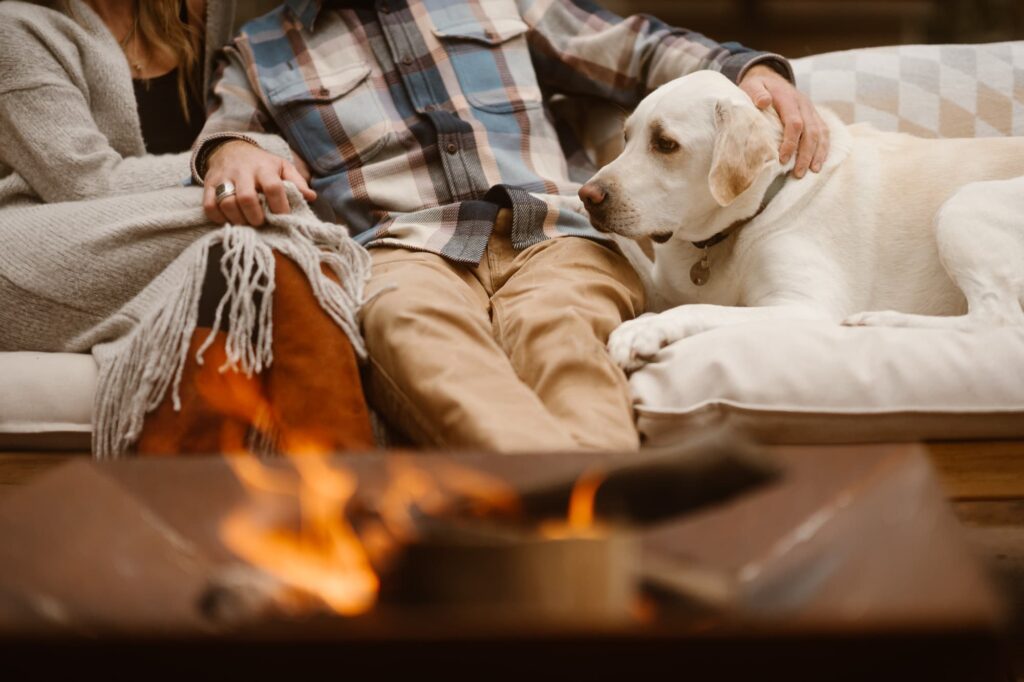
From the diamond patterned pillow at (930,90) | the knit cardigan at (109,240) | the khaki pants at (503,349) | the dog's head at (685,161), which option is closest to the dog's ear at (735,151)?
the dog's head at (685,161)

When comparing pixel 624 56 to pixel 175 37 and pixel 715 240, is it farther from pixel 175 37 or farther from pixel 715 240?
pixel 175 37

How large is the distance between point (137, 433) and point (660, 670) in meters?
0.92

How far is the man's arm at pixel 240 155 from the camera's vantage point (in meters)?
1.40

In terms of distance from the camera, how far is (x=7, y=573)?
2.19 feet

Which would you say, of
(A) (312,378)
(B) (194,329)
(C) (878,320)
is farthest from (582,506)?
(C) (878,320)

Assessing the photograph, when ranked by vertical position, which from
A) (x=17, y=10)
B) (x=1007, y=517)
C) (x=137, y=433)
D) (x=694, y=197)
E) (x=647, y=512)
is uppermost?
(x=17, y=10)

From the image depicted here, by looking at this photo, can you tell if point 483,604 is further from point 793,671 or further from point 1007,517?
point 1007,517

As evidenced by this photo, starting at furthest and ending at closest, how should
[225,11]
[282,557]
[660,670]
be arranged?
[225,11] → [282,557] → [660,670]

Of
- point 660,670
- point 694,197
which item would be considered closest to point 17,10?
point 694,197

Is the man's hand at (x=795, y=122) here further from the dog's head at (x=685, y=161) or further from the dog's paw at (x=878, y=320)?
the dog's paw at (x=878, y=320)

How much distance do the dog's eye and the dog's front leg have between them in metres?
0.28

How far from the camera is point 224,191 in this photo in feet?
4.59

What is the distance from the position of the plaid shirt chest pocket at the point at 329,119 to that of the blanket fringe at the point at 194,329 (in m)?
0.43

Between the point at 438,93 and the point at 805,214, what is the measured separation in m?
0.77
